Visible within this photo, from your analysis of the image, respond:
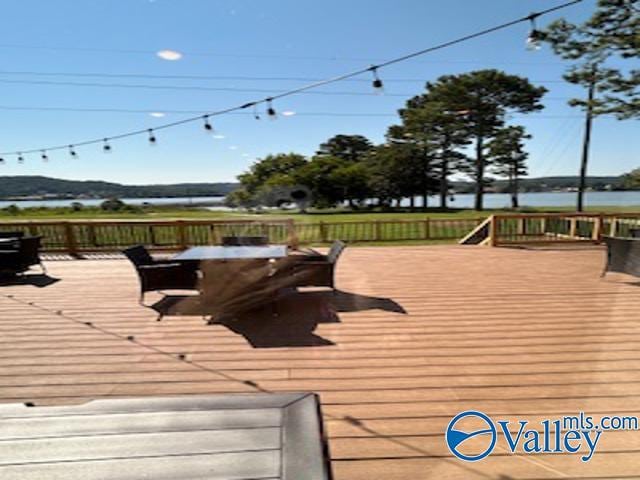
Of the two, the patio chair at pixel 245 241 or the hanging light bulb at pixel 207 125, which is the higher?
the hanging light bulb at pixel 207 125

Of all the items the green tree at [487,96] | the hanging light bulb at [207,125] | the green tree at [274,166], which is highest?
the green tree at [487,96]

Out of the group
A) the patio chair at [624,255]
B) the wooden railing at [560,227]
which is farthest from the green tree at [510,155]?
the patio chair at [624,255]

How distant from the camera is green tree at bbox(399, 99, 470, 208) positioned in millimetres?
24609

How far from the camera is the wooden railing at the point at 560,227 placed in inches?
290

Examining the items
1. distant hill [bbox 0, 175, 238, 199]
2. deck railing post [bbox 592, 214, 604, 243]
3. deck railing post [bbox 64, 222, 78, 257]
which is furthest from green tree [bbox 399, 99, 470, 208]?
deck railing post [bbox 64, 222, 78, 257]

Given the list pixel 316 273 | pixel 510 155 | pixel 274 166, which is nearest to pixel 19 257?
pixel 316 273

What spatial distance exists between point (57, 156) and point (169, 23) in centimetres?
553

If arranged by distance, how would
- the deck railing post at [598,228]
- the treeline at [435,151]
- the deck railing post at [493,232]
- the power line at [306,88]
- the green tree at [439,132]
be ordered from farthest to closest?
the green tree at [439,132] → the treeline at [435,151] → the deck railing post at [493,232] → the deck railing post at [598,228] → the power line at [306,88]

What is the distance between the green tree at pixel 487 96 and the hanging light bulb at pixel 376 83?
20.8 meters

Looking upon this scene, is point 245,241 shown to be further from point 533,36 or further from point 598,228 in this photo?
point 598,228

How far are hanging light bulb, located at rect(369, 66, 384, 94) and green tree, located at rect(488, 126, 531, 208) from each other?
24559mm

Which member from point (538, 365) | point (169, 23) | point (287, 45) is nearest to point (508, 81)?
point (287, 45)

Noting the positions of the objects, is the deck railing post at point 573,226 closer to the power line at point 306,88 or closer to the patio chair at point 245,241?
the power line at point 306,88

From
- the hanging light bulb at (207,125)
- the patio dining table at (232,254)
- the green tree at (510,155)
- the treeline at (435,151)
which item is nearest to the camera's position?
the patio dining table at (232,254)
